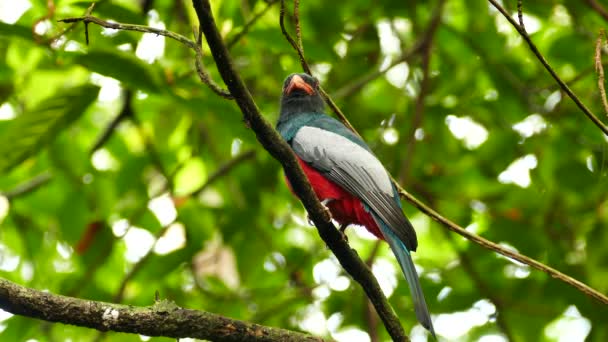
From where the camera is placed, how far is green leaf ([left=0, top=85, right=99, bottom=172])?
4430 millimetres

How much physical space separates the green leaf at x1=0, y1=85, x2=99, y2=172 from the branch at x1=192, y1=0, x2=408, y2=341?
174 centimetres

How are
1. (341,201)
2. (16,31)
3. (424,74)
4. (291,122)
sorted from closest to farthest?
(16,31) → (341,201) → (291,122) → (424,74)

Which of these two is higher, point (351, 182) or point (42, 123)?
point (42, 123)

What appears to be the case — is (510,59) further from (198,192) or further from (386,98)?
(198,192)

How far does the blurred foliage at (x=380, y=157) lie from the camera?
5777 millimetres

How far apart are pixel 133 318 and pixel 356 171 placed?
1.88 metres

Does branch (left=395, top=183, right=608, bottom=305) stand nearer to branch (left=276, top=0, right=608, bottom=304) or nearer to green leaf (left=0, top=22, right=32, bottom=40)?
branch (left=276, top=0, right=608, bottom=304)

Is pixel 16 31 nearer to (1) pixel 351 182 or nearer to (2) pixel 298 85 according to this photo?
(1) pixel 351 182

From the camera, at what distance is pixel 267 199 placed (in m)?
7.27

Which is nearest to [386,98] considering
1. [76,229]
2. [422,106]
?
[422,106]

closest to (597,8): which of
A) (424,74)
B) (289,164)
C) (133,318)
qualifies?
(424,74)

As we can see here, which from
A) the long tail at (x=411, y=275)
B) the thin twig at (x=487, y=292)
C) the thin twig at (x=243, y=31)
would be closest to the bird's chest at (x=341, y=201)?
the long tail at (x=411, y=275)

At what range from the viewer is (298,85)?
561 centimetres

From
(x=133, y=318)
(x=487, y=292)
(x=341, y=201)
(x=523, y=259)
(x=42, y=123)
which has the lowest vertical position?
(x=133, y=318)
